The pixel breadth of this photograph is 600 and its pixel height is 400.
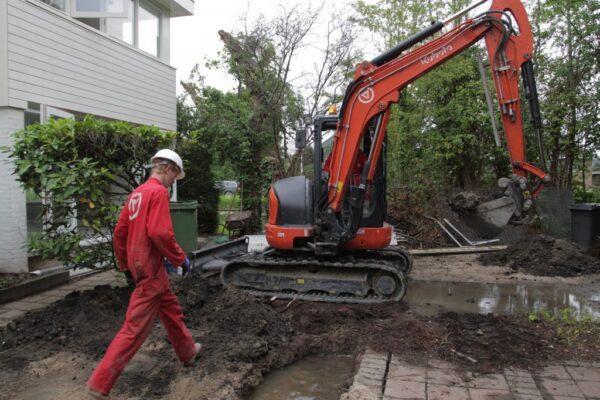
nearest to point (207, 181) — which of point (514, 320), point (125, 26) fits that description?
point (125, 26)

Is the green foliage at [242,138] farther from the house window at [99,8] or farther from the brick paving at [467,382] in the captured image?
the brick paving at [467,382]

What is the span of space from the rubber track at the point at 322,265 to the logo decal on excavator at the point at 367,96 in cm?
218

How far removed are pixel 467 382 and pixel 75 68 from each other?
27.8 feet

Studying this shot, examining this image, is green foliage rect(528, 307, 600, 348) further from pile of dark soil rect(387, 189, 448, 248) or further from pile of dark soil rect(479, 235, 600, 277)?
pile of dark soil rect(387, 189, 448, 248)

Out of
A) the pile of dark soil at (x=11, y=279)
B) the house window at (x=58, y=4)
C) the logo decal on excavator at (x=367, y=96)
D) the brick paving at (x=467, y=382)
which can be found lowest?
the brick paving at (x=467, y=382)

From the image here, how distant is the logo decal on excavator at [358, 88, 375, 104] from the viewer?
6102 millimetres

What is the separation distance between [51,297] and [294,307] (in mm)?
3493

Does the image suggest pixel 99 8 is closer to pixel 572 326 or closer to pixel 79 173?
pixel 79 173

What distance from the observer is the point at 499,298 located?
6.53 meters

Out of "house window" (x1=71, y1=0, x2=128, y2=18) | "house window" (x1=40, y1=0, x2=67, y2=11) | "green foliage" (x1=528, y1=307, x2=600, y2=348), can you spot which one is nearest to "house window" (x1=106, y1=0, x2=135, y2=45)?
"house window" (x1=71, y1=0, x2=128, y2=18)

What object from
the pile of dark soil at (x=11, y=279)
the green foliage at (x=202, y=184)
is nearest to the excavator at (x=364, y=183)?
the pile of dark soil at (x=11, y=279)

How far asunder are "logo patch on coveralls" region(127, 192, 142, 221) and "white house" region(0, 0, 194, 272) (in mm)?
3399

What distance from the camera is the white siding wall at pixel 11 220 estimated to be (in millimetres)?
7227

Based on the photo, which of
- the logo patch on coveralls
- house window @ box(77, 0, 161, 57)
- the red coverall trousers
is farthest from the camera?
house window @ box(77, 0, 161, 57)
